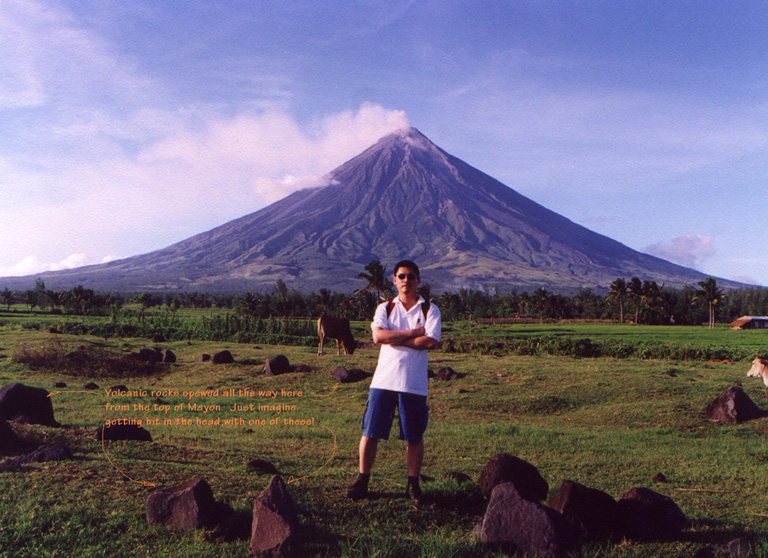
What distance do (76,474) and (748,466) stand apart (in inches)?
348

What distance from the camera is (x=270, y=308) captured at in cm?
5338

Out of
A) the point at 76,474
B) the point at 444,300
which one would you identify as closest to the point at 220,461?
the point at 76,474

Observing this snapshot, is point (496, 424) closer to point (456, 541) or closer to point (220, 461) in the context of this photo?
point (220, 461)

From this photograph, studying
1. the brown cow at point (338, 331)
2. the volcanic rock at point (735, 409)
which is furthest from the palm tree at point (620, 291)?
the volcanic rock at point (735, 409)

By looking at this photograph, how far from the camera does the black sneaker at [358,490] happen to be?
4.90 metres

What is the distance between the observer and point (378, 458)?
8.16 m

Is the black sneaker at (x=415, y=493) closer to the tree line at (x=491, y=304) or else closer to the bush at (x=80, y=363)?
the bush at (x=80, y=363)

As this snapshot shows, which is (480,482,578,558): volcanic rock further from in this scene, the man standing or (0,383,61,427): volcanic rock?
(0,383,61,427): volcanic rock

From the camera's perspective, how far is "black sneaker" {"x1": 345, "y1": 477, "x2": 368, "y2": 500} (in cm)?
490

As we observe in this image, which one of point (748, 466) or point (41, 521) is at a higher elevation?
point (41, 521)

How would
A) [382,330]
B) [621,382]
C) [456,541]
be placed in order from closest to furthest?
[456,541], [382,330], [621,382]

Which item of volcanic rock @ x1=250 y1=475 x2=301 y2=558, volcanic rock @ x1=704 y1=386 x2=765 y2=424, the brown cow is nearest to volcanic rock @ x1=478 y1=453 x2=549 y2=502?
volcanic rock @ x1=250 y1=475 x2=301 y2=558

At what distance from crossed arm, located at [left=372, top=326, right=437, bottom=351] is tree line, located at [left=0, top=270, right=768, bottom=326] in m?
45.3

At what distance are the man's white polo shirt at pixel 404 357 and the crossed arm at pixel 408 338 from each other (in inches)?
2.0
